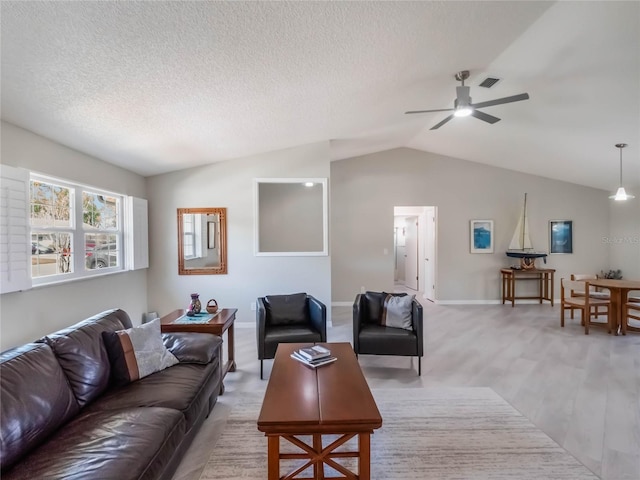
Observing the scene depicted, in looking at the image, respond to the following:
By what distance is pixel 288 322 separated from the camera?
11.8 feet

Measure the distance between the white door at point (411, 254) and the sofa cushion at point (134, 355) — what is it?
6.98 m

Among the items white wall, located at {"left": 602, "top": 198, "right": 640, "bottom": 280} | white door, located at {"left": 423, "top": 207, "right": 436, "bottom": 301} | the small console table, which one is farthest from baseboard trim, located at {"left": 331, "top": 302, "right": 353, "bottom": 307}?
white wall, located at {"left": 602, "top": 198, "right": 640, "bottom": 280}

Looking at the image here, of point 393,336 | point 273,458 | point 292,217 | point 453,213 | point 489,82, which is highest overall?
point 489,82

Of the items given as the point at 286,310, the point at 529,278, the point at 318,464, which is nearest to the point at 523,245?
the point at 529,278

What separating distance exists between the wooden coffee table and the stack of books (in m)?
0.15

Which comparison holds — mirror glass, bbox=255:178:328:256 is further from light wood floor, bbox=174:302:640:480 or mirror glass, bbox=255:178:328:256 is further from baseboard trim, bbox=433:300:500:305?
baseboard trim, bbox=433:300:500:305

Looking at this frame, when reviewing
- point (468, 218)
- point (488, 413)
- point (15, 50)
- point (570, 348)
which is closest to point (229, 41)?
point (15, 50)

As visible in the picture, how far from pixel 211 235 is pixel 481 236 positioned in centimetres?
526

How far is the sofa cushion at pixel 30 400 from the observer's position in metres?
1.38

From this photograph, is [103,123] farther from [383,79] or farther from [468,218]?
[468,218]

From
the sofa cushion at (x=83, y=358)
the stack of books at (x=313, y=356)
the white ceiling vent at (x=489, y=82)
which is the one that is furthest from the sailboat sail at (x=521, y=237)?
the sofa cushion at (x=83, y=358)

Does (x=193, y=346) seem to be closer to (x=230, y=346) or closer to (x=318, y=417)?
(x=230, y=346)

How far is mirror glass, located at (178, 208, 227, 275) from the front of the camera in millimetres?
4836

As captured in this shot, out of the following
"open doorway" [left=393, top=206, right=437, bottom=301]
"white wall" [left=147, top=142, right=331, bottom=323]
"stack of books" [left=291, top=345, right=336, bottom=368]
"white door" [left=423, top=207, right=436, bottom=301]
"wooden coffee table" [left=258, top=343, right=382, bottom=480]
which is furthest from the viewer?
"open doorway" [left=393, top=206, right=437, bottom=301]
